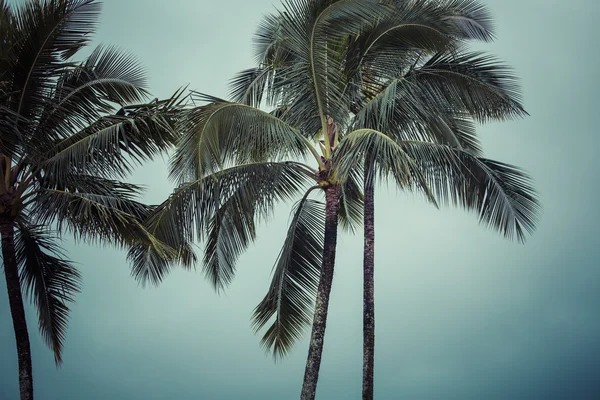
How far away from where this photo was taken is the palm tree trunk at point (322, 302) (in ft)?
39.9

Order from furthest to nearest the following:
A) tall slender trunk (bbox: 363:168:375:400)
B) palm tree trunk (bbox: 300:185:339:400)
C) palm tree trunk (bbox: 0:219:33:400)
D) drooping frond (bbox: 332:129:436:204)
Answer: tall slender trunk (bbox: 363:168:375:400) → palm tree trunk (bbox: 0:219:33:400) → palm tree trunk (bbox: 300:185:339:400) → drooping frond (bbox: 332:129:436:204)

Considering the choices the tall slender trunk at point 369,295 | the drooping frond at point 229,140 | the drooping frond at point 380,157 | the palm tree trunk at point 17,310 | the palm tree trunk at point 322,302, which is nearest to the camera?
the drooping frond at point 380,157

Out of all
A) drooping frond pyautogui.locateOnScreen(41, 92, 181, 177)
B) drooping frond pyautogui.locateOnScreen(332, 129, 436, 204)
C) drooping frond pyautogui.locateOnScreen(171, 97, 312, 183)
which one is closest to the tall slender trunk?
drooping frond pyautogui.locateOnScreen(332, 129, 436, 204)

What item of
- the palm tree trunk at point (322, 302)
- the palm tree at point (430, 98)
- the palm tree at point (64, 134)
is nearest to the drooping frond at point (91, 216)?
the palm tree at point (64, 134)

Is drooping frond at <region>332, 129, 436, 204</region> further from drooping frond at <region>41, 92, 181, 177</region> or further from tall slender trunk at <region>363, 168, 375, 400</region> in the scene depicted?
drooping frond at <region>41, 92, 181, 177</region>

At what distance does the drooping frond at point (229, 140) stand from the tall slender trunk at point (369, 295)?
1.63m

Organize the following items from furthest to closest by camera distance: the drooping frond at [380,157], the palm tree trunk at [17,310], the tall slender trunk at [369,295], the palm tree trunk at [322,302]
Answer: the tall slender trunk at [369,295]
the palm tree trunk at [17,310]
the palm tree trunk at [322,302]
the drooping frond at [380,157]

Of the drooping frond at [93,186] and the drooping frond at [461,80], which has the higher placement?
the drooping frond at [461,80]

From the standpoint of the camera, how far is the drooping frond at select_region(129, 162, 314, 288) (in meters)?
12.8

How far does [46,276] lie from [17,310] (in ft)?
7.22

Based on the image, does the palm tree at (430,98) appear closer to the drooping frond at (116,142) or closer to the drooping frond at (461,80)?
the drooping frond at (461,80)

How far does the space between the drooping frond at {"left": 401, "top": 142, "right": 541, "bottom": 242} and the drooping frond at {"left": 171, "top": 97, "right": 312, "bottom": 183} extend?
8.42 feet

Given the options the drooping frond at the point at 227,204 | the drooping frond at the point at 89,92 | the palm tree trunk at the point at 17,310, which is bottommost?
the palm tree trunk at the point at 17,310

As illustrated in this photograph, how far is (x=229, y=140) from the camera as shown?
1252 centimetres
